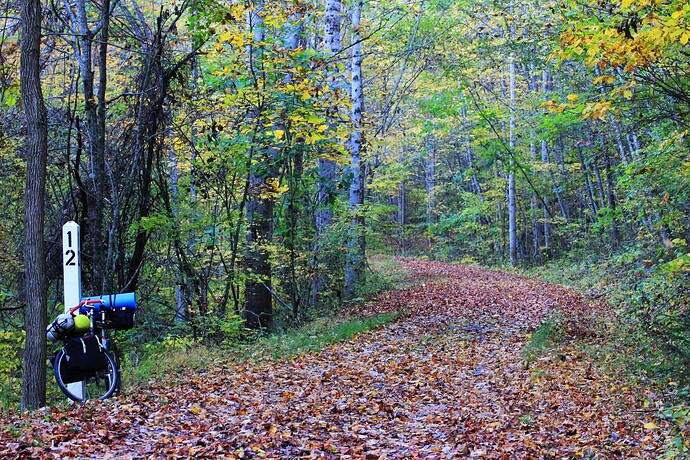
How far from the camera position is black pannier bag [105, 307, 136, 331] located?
6.54m

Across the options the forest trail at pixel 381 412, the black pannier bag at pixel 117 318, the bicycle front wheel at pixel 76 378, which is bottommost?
the forest trail at pixel 381 412

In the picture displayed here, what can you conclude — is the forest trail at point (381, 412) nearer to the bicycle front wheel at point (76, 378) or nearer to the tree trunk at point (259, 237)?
the bicycle front wheel at point (76, 378)

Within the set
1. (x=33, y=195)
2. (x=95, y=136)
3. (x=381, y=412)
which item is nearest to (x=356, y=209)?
(x=95, y=136)

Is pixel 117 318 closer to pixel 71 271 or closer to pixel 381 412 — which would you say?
pixel 71 271

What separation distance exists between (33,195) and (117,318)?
5.11 feet

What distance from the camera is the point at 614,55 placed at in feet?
22.9

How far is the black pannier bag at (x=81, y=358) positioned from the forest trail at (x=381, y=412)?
0.39 meters

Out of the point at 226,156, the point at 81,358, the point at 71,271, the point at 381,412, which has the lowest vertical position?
the point at 381,412

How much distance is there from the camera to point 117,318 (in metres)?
6.57

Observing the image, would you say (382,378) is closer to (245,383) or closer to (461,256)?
(245,383)

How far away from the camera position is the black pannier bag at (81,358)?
632cm

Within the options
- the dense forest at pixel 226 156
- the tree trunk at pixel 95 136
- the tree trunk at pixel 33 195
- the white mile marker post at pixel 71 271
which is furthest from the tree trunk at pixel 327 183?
the tree trunk at pixel 33 195

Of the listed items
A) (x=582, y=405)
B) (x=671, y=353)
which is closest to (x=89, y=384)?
(x=582, y=405)

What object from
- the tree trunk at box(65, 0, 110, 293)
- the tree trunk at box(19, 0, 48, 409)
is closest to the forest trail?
the tree trunk at box(19, 0, 48, 409)
